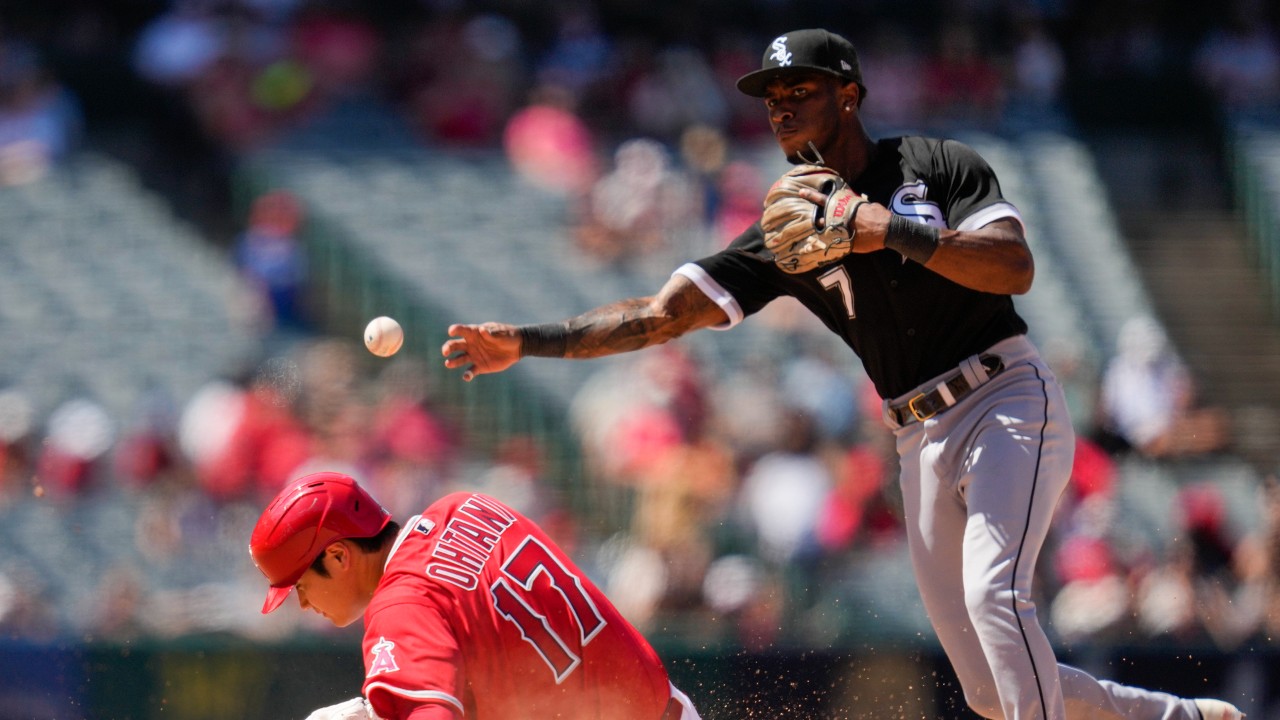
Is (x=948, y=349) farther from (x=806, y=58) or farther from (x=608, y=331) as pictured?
(x=608, y=331)

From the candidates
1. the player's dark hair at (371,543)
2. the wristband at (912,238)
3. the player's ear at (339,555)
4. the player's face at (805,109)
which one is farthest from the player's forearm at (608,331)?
the player's ear at (339,555)

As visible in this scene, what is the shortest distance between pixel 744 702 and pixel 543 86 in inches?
331

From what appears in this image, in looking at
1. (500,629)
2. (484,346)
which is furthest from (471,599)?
(484,346)

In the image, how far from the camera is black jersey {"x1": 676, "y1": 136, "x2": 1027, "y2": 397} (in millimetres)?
4273

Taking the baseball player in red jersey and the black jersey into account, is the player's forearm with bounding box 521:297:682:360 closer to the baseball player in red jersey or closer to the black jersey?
the black jersey

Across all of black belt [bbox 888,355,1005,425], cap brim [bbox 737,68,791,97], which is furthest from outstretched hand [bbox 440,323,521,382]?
black belt [bbox 888,355,1005,425]

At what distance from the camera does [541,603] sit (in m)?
3.59

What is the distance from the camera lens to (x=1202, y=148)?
13.2 m

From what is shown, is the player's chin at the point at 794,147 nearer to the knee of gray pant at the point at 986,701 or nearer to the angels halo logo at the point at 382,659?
the knee of gray pant at the point at 986,701

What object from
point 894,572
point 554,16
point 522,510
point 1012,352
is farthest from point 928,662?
point 554,16

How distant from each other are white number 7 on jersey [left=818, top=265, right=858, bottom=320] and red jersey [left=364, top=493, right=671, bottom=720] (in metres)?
1.23

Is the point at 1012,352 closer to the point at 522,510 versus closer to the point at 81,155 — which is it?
the point at 522,510

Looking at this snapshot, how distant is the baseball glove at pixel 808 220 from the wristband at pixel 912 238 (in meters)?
0.11

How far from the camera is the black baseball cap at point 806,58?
14.5 ft
